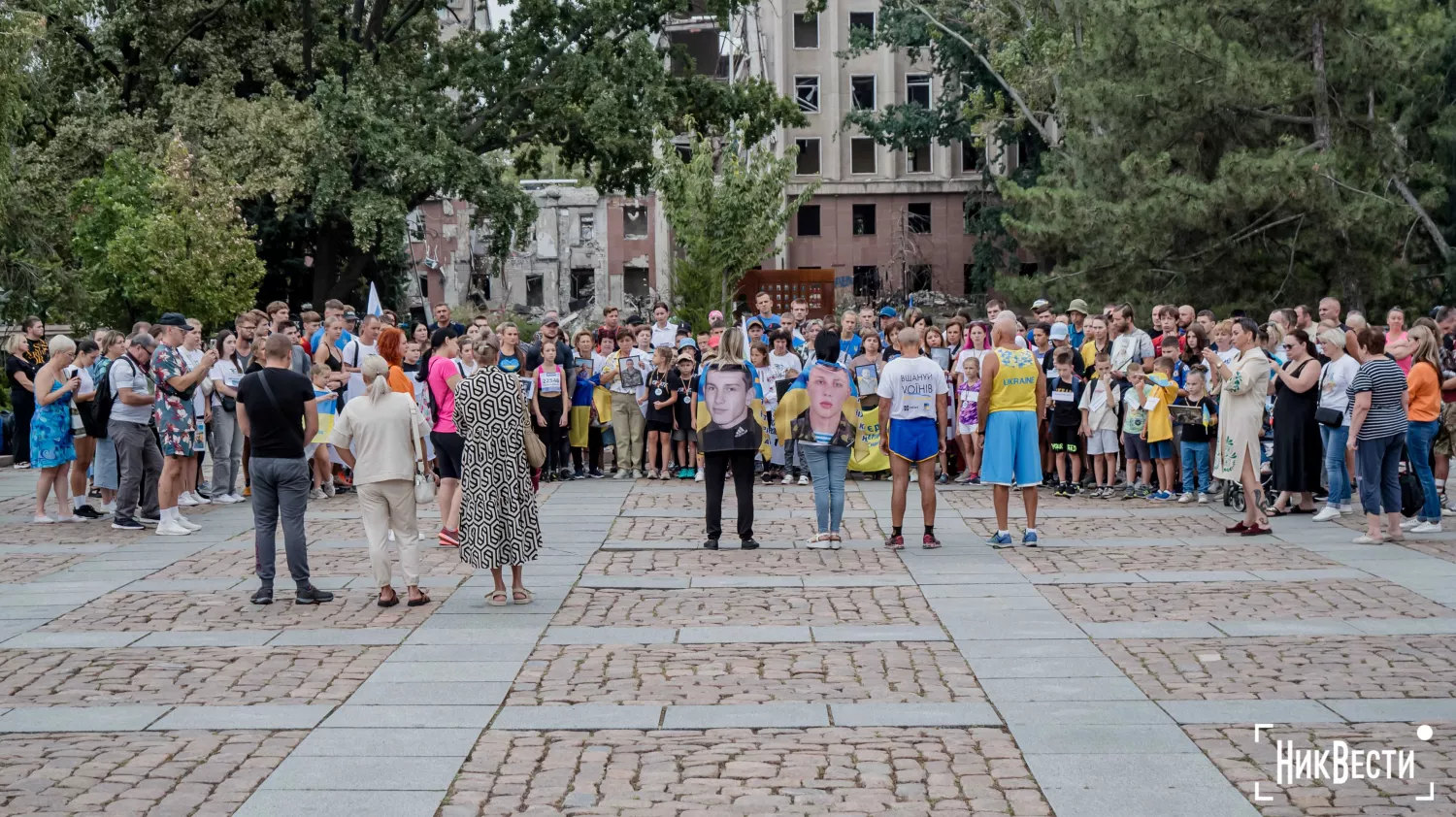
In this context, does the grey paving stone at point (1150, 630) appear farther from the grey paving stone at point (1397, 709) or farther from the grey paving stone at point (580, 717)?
the grey paving stone at point (580, 717)

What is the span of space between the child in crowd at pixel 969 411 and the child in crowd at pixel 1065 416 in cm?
83

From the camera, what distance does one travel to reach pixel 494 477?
10125mm

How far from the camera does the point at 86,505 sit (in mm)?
15141

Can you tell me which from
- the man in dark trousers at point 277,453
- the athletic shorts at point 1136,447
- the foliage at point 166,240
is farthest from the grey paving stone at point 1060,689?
the foliage at point 166,240

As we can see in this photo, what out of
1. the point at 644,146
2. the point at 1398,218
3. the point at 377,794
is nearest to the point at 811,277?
the point at 644,146

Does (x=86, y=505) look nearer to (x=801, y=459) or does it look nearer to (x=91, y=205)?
(x=801, y=459)

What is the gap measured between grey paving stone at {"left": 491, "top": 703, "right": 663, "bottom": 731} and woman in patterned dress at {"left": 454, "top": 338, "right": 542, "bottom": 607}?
105 inches

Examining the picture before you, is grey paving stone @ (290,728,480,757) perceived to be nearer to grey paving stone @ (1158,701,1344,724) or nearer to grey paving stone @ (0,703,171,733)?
grey paving stone @ (0,703,171,733)

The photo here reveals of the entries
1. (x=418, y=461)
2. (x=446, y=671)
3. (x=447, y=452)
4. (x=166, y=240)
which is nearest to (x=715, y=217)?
(x=166, y=240)

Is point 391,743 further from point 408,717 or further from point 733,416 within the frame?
point 733,416

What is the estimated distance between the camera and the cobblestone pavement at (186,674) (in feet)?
25.6

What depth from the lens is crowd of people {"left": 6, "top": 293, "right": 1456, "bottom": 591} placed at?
10414mm

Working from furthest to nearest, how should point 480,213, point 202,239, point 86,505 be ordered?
point 480,213, point 202,239, point 86,505

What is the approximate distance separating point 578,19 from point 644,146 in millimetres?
2957
